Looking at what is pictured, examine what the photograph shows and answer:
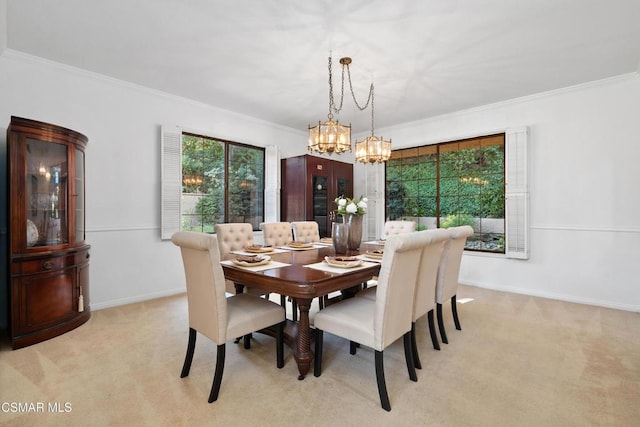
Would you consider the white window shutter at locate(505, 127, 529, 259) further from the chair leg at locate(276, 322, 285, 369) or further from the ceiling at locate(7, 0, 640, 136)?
the chair leg at locate(276, 322, 285, 369)

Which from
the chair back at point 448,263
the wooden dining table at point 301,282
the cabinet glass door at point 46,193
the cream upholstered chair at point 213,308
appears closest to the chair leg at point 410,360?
the wooden dining table at point 301,282

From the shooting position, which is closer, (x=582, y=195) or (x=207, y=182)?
(x=582, y=195)

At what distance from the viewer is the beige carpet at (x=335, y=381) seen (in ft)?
5.47

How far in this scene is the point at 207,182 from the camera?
4520 mm

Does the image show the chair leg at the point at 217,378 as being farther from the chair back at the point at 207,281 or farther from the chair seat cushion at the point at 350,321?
the chair seat cushion at the point at 350,321

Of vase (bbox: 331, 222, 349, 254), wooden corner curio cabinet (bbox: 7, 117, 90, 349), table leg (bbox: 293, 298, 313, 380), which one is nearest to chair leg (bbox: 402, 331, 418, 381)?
table leg (bbox: 293, 298, 313, 380)

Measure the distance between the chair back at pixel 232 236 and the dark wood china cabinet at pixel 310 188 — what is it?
1790mm

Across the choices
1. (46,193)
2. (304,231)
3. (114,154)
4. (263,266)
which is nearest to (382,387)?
(263,266)

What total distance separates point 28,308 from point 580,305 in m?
5.69

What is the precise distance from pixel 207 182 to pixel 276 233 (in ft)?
5.35

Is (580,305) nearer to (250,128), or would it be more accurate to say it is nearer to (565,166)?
(565,166)

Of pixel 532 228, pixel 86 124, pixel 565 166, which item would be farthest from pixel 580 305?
pixel 86 124

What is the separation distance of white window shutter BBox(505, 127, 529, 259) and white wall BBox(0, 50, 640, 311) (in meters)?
0.12

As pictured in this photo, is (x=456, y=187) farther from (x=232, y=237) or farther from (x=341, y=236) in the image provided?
(x=232, y=237)
